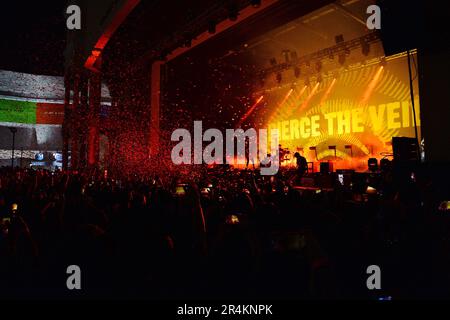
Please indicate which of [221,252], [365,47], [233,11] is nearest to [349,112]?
[365,47]

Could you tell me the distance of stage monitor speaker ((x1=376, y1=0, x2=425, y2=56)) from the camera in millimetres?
5031

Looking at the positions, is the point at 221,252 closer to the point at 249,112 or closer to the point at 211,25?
the point at 211,25

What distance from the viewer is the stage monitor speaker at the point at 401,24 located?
198 inches

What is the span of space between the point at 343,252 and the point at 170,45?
8300 mm

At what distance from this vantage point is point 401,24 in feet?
17.2

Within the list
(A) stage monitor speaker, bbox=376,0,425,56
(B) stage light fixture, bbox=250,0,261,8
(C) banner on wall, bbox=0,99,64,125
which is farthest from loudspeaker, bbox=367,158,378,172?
(C) banner on wall, bbox=0,99,64,125

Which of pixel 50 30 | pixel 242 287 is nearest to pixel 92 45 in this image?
pixel 50 30

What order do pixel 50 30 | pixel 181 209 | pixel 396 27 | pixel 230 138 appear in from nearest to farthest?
pixel 181 209 → pixel 396 27 → pixel 50 30 → pixel 230 138

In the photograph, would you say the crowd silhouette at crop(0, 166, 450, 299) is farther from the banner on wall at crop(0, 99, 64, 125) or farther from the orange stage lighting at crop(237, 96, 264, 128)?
the banner on wall at crop(0, 99, 64, 125)

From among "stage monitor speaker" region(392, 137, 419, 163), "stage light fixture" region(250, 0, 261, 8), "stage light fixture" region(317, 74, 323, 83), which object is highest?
"stage light fixture" region(317, 74, 323, 83)

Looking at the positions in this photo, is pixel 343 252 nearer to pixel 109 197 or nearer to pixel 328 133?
pixel 109 197

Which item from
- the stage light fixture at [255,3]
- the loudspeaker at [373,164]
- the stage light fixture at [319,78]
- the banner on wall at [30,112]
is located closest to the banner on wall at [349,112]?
the stage light fixture at [319,78]

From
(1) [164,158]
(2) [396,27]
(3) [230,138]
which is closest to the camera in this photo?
(2) [396,27]
